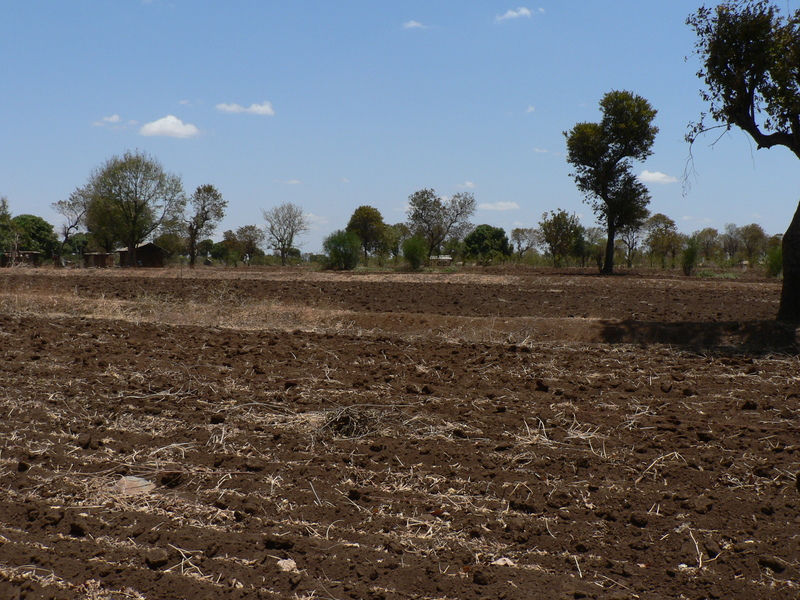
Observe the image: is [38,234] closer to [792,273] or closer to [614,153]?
[614,153]

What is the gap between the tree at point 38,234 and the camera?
72463 mm

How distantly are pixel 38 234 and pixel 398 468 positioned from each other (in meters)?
82.8

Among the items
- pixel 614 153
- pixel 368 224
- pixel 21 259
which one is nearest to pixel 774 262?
pixel 614 153

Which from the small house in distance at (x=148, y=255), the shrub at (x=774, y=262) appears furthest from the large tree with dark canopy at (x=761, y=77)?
the small house in distance at (x=148, y=255)

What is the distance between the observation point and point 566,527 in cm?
414

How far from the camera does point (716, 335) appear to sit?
35.9 feet

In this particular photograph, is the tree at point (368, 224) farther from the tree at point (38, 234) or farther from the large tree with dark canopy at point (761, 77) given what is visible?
A: the large tree with dark canopy at point (761, 77)

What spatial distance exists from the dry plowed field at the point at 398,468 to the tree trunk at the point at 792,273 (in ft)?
5.43

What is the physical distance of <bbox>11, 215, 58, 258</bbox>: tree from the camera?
72.5 metres

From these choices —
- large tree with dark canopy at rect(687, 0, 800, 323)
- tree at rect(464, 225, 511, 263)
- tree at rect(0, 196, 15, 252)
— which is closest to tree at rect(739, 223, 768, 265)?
tree at rect(464, 225, 511, 263)

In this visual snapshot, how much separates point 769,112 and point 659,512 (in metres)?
11.2

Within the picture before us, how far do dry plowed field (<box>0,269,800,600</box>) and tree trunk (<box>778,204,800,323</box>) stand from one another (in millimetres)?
1656

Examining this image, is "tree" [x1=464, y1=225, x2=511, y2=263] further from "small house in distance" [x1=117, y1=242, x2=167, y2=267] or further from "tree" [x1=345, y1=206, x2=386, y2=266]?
"small house in distance" [x1=117, y1=242, x2=167, y2=267]

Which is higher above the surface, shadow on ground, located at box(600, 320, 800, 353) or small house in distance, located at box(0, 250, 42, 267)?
small house in distance, located at box(0, 250, 42, 267)
